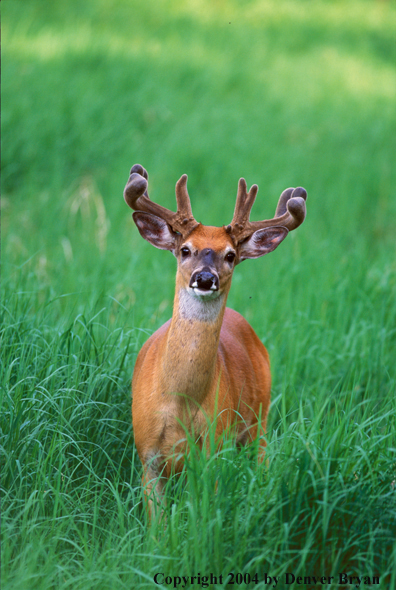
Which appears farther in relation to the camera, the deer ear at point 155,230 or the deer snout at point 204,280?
the deer ear at point 155,230

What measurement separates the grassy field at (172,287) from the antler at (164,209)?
0.80m

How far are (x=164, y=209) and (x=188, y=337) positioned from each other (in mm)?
646

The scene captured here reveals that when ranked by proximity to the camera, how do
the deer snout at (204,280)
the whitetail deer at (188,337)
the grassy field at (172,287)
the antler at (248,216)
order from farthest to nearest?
1. the antler at (248,216)
2. the whitetail deer at (188,337)
3. the deer snout at (204,280)
4. the grassy field at (172,287)

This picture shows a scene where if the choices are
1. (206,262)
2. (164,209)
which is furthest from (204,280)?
(164,209)

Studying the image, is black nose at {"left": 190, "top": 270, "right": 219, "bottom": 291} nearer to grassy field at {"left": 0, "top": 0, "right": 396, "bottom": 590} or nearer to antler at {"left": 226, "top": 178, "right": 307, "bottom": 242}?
antler at {"left": 226, "top": 178, "right": 307, "bottom": 242}

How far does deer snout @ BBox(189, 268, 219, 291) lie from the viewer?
2.97 meters

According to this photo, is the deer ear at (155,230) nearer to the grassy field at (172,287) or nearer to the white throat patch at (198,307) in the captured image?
the white throat patch at (198,307)

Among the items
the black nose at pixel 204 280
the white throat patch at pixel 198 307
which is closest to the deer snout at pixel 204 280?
the black nose at pixel 204 280

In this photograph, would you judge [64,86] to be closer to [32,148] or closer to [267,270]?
[32,148]

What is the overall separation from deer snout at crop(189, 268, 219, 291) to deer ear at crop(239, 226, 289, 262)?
0.51m

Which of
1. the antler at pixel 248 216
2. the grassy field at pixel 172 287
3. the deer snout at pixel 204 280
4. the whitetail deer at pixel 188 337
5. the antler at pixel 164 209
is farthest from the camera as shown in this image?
the antler at pixel 248 216

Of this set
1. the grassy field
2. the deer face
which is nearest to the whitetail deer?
the deer face

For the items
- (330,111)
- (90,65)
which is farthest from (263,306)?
(330,111)

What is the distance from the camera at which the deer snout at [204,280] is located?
2.97 m
